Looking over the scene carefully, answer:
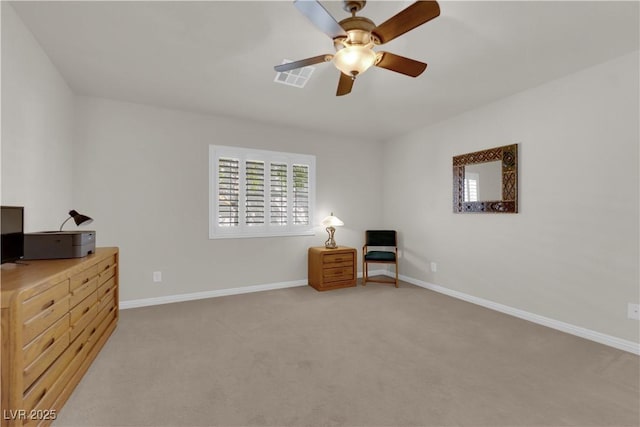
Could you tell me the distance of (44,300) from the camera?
154 cm

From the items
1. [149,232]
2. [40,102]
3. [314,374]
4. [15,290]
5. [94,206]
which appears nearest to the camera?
[15,290]

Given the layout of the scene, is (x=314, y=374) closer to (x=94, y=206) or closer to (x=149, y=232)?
(x=149, y=232)

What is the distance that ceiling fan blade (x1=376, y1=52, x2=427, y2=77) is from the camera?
6.43 feet

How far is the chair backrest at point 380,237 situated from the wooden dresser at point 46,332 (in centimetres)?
370

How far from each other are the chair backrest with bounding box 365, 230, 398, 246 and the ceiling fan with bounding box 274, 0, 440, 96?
3.24 meters

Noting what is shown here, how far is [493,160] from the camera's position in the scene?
3.59 metres

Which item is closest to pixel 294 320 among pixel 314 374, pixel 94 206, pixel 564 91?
pixel 314 374

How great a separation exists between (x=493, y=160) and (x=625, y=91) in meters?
1.23

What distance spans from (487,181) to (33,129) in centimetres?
458

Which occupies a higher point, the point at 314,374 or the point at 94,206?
the point at 94,206

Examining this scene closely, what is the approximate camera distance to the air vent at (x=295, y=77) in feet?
9.35

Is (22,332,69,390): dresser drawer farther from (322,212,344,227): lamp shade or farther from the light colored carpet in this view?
(322,212,344,227): lamp shade

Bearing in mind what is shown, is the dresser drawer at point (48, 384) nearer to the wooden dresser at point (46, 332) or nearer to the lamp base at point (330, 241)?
the wooden dresser at point (46, 332)

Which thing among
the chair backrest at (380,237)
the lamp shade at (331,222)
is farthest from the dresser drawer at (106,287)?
the chair backrest at (380,237)
